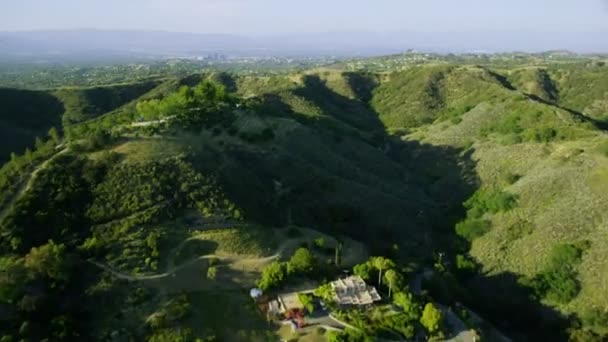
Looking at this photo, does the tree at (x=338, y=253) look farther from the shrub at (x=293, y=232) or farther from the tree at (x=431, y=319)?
the tree at (x=431, y=319)

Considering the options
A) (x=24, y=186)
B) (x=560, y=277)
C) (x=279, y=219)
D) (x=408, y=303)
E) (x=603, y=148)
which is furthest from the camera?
(x=603, y=148)

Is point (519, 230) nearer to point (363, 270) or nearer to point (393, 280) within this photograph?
point (393, 280)

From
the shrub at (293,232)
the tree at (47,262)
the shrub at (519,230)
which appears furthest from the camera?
the shrub at (519,230)

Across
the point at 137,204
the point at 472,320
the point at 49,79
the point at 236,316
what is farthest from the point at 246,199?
the point at 49,79

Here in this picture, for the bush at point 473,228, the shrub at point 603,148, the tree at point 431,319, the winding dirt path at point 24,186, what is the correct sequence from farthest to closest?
the shrub at point 603,148
the bush at point 473,228
the winding dirt path at point 24,186
the tree at point 431,319

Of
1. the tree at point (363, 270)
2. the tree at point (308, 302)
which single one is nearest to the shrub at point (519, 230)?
the tree at point (363, 270)

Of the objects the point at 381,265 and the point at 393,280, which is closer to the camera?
the point at 393,280

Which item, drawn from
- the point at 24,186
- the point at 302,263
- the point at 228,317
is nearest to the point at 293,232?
the point at 302,263
